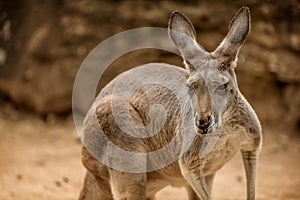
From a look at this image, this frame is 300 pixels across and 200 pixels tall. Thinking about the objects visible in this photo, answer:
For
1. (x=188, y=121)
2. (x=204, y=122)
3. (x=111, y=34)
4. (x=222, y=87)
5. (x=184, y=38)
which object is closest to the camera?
(x=204, y=122)

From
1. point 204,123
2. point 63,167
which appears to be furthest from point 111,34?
point 204,123

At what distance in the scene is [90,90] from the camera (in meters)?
10.4

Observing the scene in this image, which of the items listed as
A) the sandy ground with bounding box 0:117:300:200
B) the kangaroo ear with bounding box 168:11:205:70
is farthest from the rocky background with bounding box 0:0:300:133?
the kangaroo ear with bounding box 168:11:205:70

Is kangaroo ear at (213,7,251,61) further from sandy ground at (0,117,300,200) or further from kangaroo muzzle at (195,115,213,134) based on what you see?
sandy ground at (0,117,300,200)

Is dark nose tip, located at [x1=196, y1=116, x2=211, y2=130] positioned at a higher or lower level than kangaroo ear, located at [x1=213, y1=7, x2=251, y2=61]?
lower

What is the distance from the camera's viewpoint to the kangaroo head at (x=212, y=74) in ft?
15.5

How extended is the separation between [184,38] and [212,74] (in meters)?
0.45

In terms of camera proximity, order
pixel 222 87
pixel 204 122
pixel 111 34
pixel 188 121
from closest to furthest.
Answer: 1. pixel 204 122
2. pixel 222 87
3. pixel 188 121
4. pixel 111 34

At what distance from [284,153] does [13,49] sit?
15.7 feet

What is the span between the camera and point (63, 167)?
8625 mm

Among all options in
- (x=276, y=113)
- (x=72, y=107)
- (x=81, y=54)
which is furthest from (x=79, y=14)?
(x=276, y=113)

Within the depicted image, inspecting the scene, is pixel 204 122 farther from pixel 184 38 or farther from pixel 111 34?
pixel 111 34

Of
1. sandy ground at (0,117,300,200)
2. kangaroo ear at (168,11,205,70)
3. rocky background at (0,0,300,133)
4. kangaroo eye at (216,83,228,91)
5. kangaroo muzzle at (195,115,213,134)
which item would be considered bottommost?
sandy ground at (0,117,300,200)

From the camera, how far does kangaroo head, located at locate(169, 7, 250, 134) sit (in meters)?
4.71
